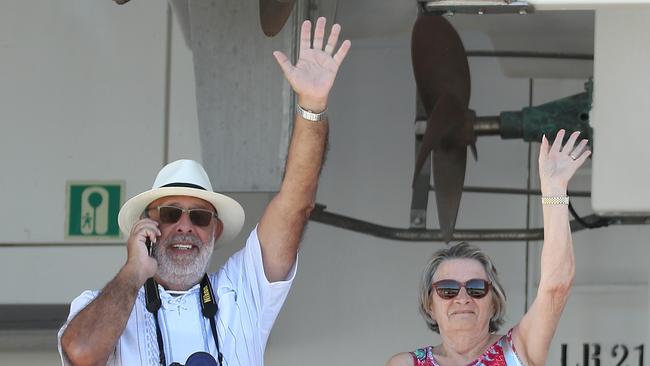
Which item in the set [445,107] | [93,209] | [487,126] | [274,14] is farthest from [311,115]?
[93,209]

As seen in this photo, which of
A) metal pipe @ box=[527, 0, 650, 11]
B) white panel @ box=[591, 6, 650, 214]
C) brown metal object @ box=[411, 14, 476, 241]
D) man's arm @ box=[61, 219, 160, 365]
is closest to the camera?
metal pipe @ box=[527, 0, 650, 11]

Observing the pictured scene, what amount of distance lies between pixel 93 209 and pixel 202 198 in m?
1.93

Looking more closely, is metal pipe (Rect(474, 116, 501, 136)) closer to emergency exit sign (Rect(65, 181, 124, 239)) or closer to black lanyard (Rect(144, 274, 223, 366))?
emergency exit sign (Rect(65, 181, 124, 239))

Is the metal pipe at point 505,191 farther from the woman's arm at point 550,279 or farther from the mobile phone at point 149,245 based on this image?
the woman's arm at point 550,279

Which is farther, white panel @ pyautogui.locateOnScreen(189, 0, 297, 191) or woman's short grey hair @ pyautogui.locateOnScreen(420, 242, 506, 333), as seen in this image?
white panel @ pyautogui.locateOnScreen(189, 0, 297, 191)

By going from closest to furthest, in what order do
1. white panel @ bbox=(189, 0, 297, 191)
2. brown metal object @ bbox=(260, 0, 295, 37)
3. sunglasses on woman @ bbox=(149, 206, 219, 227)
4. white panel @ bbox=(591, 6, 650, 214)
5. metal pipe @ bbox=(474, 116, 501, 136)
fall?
sunglasses on woman @ bbox=(149, 206, 219, 227)
white panel @ bbox=(591, 6, 650, 214)
brown metal object @ bbox=(260, 0, 295, 37)
white panel @ bbox=(189, 0, 297, 191)
metal pipe @ bbox=(474, 116, 501, 136)

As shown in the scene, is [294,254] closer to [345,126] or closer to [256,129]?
[256,129]

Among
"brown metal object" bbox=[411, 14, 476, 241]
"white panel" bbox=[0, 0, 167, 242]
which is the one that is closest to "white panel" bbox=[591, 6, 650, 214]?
"brown metal object" bbox=[411, 14, 476, 241]

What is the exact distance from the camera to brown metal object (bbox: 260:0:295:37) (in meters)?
5.01

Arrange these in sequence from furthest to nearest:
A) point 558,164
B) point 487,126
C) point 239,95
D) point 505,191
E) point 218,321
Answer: point 505,191, point 487,126, point 239,95, point 218,321, point 558,164

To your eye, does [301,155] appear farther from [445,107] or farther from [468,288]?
[445,107]

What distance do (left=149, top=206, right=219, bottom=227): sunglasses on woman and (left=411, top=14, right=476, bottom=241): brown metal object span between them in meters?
1.43

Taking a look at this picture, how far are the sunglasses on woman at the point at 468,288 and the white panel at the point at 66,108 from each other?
2364 millimetres

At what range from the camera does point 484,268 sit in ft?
12.7
